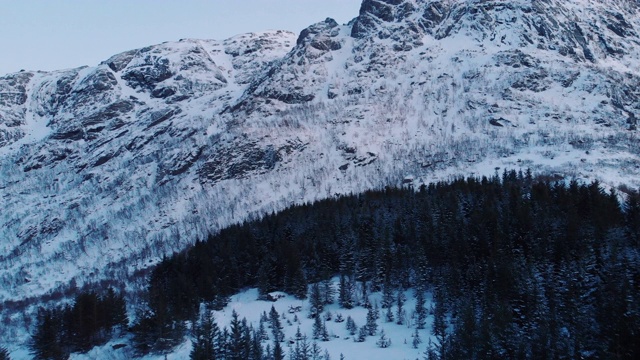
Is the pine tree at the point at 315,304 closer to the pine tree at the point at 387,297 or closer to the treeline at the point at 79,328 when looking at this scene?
the pine tree at the point at 387,297

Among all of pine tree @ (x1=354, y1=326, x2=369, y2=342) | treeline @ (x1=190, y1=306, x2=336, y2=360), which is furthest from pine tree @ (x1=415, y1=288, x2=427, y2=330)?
treeline @ (x1=190, y1=306, x2=336, y2=360)

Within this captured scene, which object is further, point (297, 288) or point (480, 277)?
point (297, 288)

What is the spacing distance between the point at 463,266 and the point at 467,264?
73 centimetres

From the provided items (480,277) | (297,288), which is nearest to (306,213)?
(297,288)

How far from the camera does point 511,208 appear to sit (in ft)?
304

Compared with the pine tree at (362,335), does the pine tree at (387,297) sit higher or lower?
higher

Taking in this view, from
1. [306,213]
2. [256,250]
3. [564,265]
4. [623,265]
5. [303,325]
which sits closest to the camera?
[623,265]

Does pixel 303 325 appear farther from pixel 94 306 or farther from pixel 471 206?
pixel 471 206

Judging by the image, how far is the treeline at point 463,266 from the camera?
53688mm

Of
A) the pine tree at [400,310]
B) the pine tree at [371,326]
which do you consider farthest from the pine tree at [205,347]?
the pine tree at [400,310]

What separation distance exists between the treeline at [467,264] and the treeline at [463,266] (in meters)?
0.20

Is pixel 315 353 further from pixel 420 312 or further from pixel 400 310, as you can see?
pixel 420 312

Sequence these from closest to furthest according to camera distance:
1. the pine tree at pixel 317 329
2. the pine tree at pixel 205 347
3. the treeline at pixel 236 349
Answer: the pine tree at pixel 205 347 → the treeline at pixel 236 349 → the pine tree at pixel 317 329

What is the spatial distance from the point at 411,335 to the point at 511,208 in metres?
35.6
